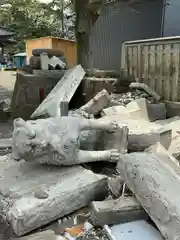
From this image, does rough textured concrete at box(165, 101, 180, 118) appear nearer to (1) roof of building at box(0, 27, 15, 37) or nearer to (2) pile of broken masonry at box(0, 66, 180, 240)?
(2) pile of broken masonry at box(0, 66, 180, 240)

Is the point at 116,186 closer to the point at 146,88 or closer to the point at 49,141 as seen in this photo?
the point at 49,141

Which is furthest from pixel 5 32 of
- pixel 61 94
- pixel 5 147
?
pixel 5 147

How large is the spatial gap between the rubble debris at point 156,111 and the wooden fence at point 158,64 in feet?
0.97

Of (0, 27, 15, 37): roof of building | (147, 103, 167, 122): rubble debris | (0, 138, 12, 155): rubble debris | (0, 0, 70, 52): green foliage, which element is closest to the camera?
(0, 138, 12, 155): rubble debris

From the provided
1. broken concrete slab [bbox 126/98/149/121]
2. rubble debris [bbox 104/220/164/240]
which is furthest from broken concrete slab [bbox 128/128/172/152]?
rubble debris [bbox 104/220/164/240]

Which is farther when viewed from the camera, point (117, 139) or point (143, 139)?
point (143, 139)

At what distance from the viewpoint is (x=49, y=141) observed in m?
2.76

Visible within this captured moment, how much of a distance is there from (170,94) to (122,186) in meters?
3.00

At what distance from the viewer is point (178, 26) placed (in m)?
7.87

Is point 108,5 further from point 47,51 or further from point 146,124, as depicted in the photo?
point 146,124

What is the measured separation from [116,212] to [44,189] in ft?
2.16

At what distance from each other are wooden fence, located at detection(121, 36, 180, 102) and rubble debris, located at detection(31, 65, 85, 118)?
115 centimetres

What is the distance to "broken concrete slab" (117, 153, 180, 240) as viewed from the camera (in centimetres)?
207

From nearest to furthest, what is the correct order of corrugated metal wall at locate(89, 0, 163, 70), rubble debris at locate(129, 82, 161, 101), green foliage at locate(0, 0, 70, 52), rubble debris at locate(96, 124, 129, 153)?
rubble debris at locate(96, 124, 129, 153)
rubble debris at locate(129, 82, 161, 101)
corrugated metal wall at locate(89, 0, 163, 70)
green foliage at locate(0, 0, 70, 52)
